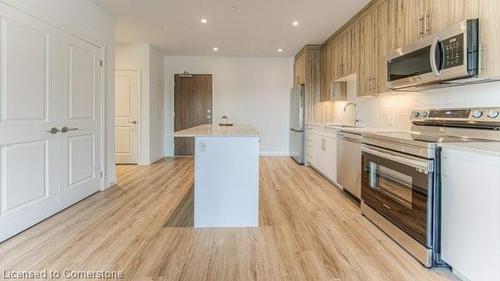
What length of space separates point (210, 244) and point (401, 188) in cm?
157

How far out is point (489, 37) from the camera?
7.47 feet

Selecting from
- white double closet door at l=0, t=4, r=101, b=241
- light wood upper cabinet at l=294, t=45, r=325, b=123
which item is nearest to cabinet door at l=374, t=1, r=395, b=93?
light wood upper cabinet at l=294, t=45, r=325, b=123

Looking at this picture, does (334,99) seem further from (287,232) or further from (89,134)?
(89,134)

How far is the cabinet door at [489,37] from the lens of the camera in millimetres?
2209

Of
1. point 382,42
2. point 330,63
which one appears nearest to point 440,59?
point 382,42

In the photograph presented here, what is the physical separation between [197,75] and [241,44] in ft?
6.00

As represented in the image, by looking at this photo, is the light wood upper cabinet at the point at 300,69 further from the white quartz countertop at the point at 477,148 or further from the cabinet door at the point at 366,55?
the white quartz countertop at the point at 477,148

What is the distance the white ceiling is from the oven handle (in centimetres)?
224

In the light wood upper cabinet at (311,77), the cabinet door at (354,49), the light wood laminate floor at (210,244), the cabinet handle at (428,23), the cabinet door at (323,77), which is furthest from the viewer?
the light wood upper cabinet at (311,77)

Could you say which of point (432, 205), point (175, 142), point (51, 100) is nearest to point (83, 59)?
point (51, 100)

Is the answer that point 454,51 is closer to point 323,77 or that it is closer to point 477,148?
point 477,148

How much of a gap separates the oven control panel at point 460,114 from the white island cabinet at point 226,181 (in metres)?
1.68

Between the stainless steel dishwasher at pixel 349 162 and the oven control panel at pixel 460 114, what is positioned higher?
the oven control panel at pixel 460 114

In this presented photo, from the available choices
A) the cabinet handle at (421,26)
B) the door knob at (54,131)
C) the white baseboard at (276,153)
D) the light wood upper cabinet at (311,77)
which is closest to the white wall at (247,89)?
the white baseboard at (276,153)
